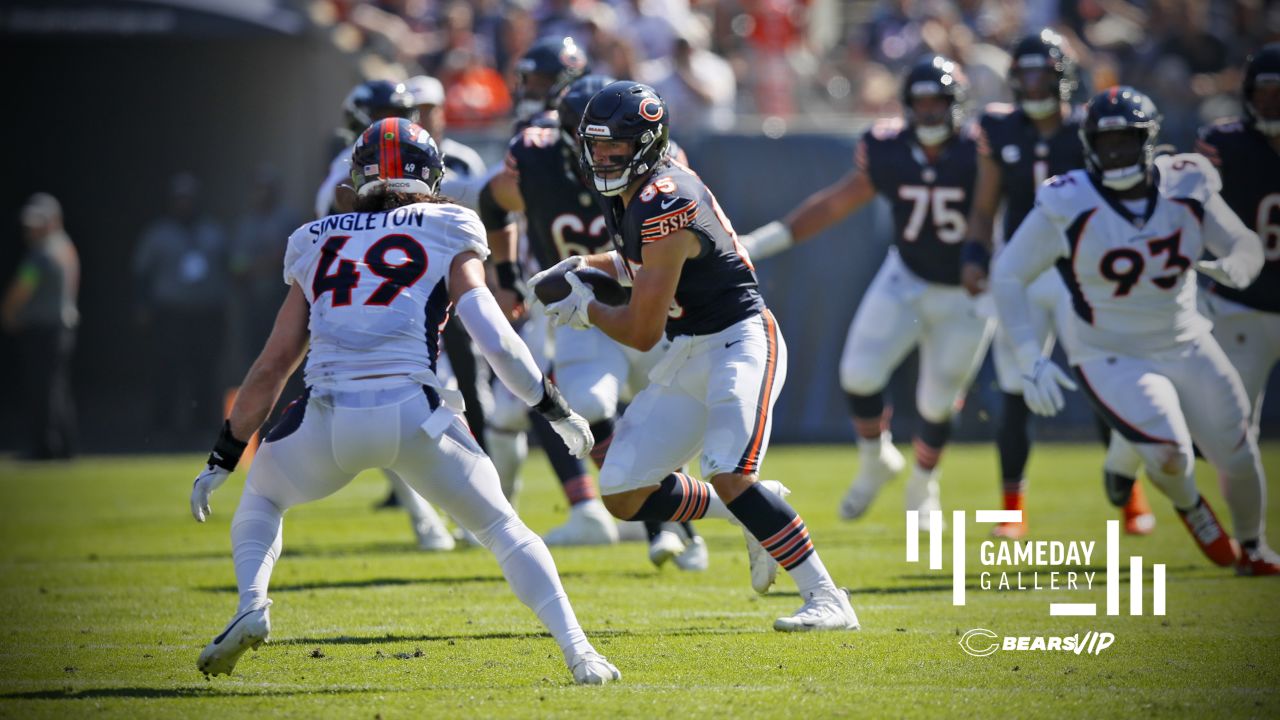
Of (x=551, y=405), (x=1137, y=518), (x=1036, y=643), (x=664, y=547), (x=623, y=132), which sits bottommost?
(x=1137, y=518)

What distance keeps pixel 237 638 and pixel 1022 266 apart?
143 inches

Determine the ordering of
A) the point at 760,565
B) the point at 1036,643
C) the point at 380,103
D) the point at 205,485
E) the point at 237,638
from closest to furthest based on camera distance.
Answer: the point at 237,638 < the point at 205,485 < the point at 1036,643 < the point at 760,565 < the point at 380,103

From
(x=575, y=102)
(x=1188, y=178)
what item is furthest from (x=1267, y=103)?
(x=575, y=102)

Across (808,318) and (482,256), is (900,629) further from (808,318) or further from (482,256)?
(808,318)

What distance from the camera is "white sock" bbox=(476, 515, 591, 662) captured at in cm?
473

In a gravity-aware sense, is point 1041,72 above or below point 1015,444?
above

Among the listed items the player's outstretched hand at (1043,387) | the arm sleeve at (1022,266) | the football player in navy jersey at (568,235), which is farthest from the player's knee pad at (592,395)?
the player's outstretched hand at (1043,387)

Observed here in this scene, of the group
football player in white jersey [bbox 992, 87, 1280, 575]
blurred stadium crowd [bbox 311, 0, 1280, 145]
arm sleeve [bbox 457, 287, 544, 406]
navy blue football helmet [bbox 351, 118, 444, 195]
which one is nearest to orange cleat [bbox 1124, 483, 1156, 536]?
football player in white jersey [bbox 992, 87, 1280, 575]

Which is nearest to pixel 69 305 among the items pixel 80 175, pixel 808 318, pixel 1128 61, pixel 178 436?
pixel 178 436

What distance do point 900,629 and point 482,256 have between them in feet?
6.75

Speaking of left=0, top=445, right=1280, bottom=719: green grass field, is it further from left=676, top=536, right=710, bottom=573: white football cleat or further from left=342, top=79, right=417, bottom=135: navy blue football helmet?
left=342, top=79, right=417, bottom=135: navy blue football helmet

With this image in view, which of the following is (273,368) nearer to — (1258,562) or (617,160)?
(617,160)

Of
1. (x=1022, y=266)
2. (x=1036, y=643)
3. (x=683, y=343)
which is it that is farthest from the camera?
(x=1022, y=266)

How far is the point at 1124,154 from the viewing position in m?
6.54
